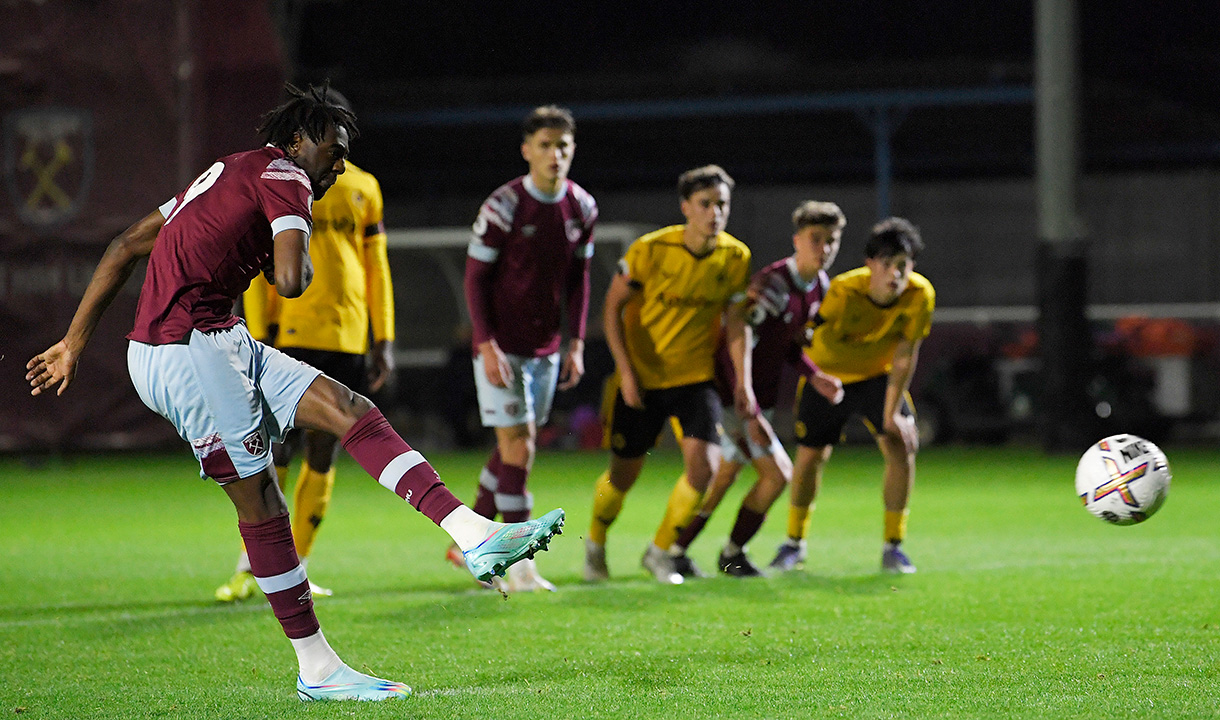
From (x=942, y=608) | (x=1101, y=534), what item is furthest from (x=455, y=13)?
(x=942, y=608)

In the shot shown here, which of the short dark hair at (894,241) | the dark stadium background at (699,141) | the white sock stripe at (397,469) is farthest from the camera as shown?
the dark stadium background at (699,141)

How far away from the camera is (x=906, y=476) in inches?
278

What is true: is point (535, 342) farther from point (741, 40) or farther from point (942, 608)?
point (741, 40)

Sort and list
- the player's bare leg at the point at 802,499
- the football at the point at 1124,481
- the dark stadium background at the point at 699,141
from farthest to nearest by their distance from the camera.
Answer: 1. the dark stadium background at the point at 699,141
2. the player's bare leg at the point at 802,499
3. the football at the point at 1124,481

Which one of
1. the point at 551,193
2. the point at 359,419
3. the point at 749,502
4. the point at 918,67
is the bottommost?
the point at 749,502

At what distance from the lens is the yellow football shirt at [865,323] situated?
7176 millimetres

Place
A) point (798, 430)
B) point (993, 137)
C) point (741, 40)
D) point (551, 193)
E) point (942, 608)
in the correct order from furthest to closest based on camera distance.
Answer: point (741, 40)
point (993, 137)
point (798, 430)
point (551, 193)
point (942, 608)

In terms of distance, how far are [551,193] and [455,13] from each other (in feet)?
67.9

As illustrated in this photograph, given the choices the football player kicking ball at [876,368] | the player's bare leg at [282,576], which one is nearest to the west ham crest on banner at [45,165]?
the football player kicking ball at [876,368]

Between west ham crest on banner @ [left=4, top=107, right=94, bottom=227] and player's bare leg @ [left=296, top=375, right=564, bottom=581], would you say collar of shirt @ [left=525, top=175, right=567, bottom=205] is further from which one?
west ham crest on banner @ [left=4, top=107, right=94, bottom=227]

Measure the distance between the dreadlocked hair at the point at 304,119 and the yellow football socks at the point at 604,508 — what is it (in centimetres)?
301

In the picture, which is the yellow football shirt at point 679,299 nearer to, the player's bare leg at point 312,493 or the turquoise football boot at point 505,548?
the player's bare leg at point 312,493

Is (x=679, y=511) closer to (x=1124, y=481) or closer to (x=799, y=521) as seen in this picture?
(x=799, y=521)

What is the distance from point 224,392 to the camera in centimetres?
412
